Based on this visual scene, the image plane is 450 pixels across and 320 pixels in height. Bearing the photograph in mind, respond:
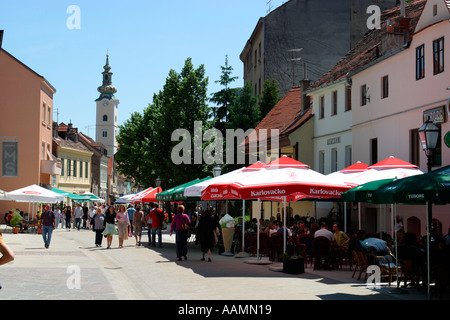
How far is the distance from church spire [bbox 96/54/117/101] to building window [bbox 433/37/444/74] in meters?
151

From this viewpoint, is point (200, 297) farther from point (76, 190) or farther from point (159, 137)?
point (76, 190)

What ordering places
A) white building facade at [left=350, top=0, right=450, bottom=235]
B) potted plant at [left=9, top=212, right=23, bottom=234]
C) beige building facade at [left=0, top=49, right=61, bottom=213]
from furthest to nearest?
beige building facade at [left=0, top=49, right=61, bottom=213], potted plant at [left=9, top=212, right=23, bottom=234], white building facade at [left=350, top=0, right=450, bottom=235]

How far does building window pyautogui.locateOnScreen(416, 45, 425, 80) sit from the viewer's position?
24.5 meters

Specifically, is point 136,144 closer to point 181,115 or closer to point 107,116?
point 181,115

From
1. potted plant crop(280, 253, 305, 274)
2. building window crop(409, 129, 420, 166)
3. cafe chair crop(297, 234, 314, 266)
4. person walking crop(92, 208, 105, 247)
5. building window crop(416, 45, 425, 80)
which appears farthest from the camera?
person walking crop(92, 208, 105, 247)

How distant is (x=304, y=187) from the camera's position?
1759 cm

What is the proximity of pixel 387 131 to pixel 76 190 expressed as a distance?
57961mm

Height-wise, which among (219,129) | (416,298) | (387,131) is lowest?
(416,298)

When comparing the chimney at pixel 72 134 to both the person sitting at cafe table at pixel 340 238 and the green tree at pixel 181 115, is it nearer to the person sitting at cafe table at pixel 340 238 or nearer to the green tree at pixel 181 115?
the green tree at pixel 181 115

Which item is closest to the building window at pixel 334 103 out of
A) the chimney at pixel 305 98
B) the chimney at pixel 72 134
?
the chimney at pixel 305 98

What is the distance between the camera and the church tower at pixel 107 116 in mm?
167875

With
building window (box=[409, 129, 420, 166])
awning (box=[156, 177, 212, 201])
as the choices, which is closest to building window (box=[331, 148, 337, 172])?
awning (box=[156, 177, 212, 201])

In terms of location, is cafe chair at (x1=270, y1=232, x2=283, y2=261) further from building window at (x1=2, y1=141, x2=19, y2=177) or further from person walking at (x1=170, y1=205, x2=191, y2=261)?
building window at (x1=2, y1=141, x2=19, y2=177)
